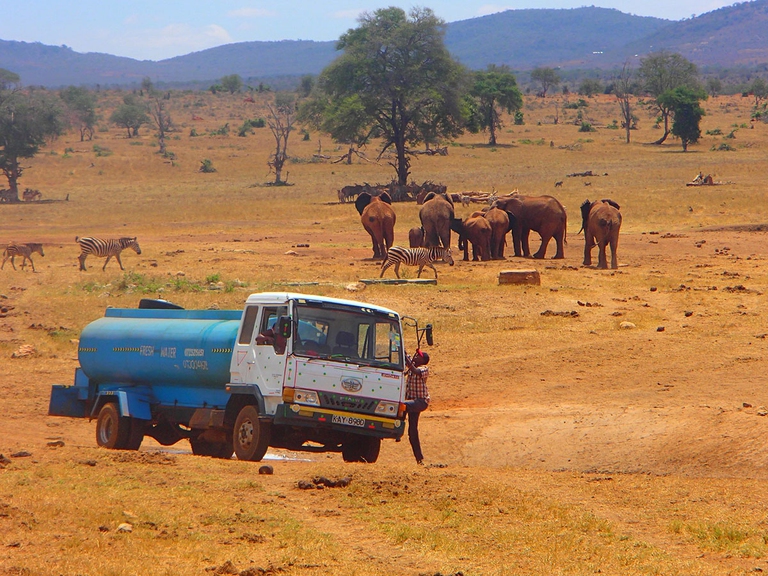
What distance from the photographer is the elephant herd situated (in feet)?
95.6

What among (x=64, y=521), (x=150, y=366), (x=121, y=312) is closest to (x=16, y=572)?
(x=64, y=521)

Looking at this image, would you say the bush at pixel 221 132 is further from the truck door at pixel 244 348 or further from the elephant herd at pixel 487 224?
the truck door at pixel 244 348

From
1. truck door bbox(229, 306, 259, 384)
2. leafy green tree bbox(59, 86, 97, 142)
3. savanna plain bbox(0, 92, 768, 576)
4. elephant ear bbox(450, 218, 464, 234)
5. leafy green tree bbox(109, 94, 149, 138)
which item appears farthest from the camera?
leafy green tree bbox(109, 94, 149, 138)

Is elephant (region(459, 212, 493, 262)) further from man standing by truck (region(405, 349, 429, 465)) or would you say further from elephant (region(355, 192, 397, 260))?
man standing by truck (region(405, 349, 429, 465))

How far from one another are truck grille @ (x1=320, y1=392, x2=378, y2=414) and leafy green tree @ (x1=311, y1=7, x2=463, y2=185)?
4304 cm

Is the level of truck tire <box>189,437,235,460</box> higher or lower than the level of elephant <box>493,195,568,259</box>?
lower

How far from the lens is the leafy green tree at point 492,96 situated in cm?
7969

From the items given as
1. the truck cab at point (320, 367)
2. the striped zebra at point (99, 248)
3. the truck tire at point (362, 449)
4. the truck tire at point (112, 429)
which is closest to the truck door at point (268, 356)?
the truck cab at point (320, 367)

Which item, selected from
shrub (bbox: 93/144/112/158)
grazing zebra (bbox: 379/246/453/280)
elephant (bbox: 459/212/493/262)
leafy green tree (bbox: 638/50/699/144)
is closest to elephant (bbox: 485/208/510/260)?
elephant (bbox: 459/212/493/262)

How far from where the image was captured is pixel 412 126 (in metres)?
57.6

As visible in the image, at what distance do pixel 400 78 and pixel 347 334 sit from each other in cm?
4451

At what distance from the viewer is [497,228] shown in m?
29.6

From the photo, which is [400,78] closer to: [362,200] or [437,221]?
[362,200]

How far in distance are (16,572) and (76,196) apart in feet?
176
